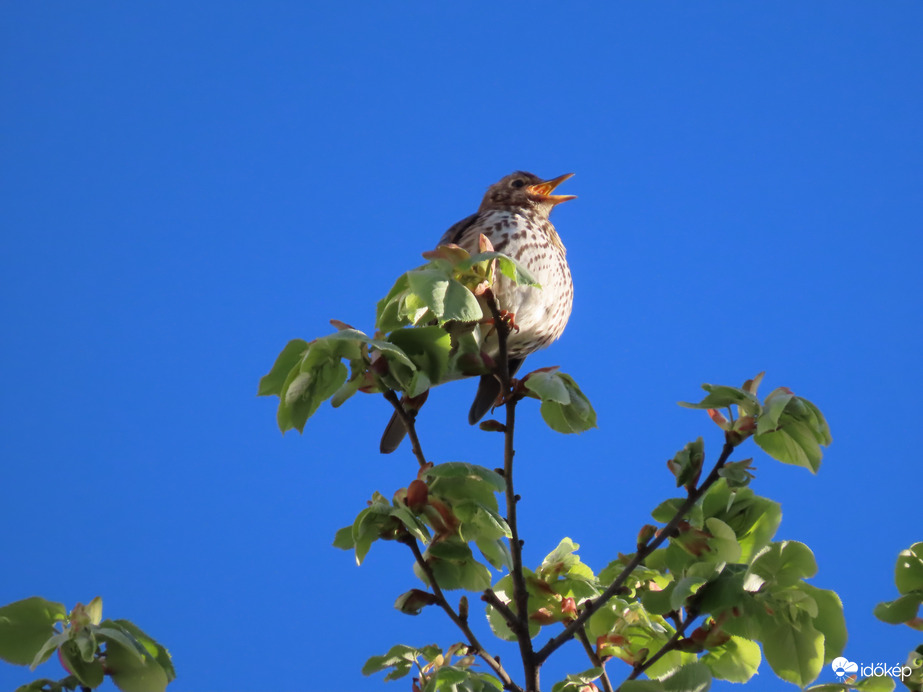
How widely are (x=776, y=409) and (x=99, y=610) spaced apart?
51.5 inches

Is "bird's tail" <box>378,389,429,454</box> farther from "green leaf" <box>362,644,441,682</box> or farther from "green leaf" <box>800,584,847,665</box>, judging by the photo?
"green leaf" <box>800,584,847,665</box>

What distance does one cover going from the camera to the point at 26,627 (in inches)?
67.6

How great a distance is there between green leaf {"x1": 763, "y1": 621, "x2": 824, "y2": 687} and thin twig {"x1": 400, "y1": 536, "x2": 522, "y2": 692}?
529 millimetres

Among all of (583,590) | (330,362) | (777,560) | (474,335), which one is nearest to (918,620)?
(777,560)

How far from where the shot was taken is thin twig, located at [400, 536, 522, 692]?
1820 millimetres

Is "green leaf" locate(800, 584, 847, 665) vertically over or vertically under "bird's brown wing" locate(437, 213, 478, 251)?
under

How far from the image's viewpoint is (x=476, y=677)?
70.5 inches

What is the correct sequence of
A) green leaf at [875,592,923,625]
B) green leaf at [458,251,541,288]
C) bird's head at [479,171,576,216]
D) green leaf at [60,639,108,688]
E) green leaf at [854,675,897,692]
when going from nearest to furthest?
green leaf at [60,639,108,688] → green leaf at [458,251,541,288] → green leaf at [854,675,897,692] → green leaf at [875,592,923,625] → bird's head at [479,171,576,216]

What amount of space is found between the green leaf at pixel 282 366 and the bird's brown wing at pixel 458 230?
9.08ft

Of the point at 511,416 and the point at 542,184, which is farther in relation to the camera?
the point at 542,184

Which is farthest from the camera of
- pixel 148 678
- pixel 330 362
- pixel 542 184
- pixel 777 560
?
pixel 542 184

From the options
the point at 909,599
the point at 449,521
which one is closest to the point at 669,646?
the point at 909,599

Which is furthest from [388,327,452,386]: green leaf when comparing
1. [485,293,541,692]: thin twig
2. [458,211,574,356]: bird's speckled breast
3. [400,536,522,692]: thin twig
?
[458,211,574,356]: bird's speckled breast

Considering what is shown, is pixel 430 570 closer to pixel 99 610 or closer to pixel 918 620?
pixel 99 610
